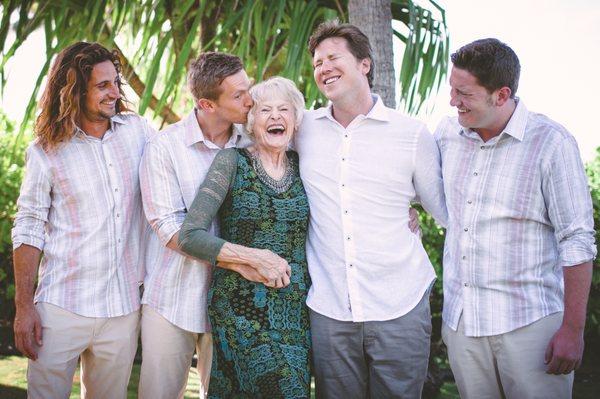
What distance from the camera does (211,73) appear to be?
8.45 ft

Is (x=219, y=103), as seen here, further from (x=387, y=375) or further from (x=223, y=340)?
(x=387, y=375)

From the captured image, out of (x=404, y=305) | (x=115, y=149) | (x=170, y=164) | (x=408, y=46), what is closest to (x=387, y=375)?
(x=404, y=305)

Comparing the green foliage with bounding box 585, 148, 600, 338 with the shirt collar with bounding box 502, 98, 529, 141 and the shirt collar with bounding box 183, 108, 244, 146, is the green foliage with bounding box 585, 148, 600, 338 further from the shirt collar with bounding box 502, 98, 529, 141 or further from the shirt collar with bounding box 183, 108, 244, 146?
the shirt collar with bounding box 183, 108, 244, 146

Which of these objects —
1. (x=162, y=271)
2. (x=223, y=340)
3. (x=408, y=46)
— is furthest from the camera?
(x=408, y=46)

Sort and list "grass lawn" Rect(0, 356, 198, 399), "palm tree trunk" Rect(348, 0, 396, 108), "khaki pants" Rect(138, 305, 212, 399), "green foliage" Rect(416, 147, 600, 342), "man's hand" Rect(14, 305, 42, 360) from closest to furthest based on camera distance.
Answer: "man's hand" Rect(14, 305, 42, 360) < "khaki pants" Rect(138, 305, 212, 399) < "palm tree trunk" Rect(348, 0, 396, 108) < "grass lawn" Rect(0, 356, 198, 399) < "green foliage" Rect(416, 147, 600, 342)

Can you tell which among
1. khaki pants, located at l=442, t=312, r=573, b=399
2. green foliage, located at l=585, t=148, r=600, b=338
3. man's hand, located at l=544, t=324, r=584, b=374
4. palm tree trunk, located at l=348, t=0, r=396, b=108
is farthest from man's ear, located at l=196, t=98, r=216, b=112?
green foliage, located at l=585, t=148, r=600, b=338

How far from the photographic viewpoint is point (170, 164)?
2516mm

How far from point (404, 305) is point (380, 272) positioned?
149 millimetres

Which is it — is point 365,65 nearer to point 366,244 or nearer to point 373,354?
point 366,244

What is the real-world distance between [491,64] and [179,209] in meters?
1.21

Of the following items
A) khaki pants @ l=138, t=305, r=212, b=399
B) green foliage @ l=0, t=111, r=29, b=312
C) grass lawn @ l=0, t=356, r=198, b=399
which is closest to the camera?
khaki pants @ l=138, t=305, r=212, b=399

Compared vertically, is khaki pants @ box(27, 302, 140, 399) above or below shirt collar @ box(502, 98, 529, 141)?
below

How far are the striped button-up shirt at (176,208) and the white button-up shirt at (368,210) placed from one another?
402mm

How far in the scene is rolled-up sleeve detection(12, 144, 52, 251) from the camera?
2.49 m
